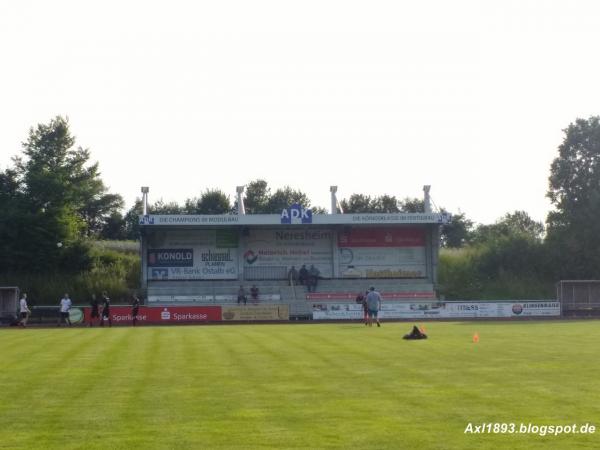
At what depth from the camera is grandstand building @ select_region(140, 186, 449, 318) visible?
60.2 m

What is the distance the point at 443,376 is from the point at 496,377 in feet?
2.99

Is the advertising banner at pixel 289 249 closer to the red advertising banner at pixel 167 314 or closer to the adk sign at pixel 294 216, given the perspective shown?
the adk sign at pixel 294 216

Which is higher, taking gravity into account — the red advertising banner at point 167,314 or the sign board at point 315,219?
the sign board at point 315,219

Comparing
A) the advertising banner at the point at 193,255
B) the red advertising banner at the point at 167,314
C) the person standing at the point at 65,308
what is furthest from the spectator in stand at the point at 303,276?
the person standing at the point at 65,308

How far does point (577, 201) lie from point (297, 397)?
59.4 m

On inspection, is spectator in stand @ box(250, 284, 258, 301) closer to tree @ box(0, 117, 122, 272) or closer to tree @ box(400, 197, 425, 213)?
tree @ box(0, 117, 122, 272)

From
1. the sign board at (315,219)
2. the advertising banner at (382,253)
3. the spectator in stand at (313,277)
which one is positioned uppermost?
the sign board at (315,219)

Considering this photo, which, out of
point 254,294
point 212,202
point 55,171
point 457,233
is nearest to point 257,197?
point 212,202

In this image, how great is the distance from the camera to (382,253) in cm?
6309

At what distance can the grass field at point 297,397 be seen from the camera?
10758 mm

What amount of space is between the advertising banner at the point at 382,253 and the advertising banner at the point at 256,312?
10.7 m

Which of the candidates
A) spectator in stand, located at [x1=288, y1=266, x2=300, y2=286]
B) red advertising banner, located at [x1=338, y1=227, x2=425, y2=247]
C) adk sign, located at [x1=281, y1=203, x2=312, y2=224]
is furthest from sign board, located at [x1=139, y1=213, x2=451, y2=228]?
spectator in stand, located at [x1=288, y1=266, x2=300, y2=286]

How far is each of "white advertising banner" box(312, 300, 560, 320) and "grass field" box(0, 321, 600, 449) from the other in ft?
94.6

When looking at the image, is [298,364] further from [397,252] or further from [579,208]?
[579,208]
